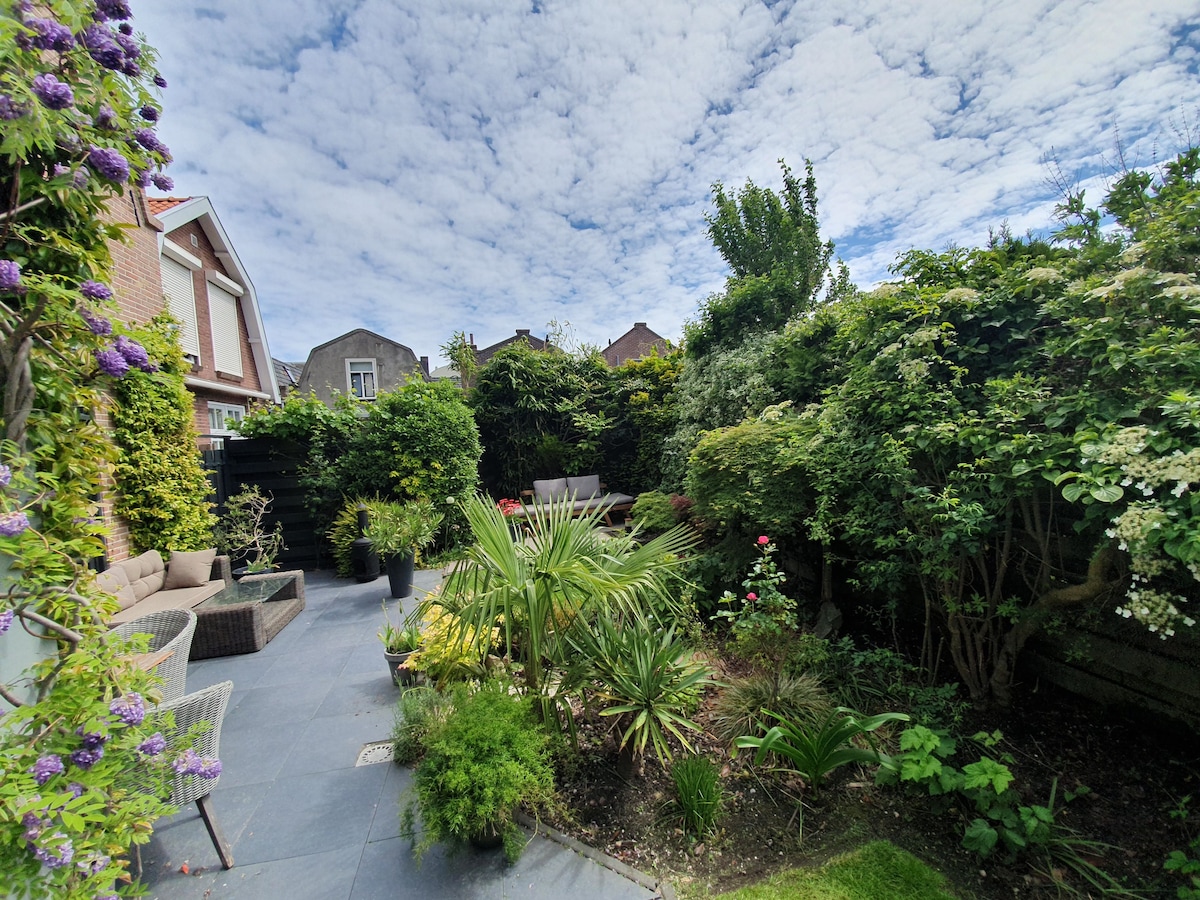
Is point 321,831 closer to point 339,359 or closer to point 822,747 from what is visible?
point 822,747

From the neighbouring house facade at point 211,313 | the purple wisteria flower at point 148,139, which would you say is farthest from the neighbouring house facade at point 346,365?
the purple wisteria flower at point 148,139

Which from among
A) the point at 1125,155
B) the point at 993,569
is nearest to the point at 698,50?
the point at 1125,155

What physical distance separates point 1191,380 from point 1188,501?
0.58 m

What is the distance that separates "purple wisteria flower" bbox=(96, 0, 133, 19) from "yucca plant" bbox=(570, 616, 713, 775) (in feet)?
9.71

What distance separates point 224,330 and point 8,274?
11.6 metres

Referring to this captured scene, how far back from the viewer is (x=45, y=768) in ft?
3.76

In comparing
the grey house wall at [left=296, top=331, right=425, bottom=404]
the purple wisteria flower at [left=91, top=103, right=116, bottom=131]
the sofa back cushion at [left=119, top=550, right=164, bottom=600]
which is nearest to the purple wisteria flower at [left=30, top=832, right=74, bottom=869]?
the purple wisteria flower at [left=91, top=103, right=116, bottom=131]

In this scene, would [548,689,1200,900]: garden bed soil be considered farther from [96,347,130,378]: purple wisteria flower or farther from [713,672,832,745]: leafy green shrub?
[96,347,130,378]: purple wisteria flower

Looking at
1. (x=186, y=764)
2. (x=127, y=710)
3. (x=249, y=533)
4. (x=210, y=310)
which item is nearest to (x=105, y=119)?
(x=127, y=710)

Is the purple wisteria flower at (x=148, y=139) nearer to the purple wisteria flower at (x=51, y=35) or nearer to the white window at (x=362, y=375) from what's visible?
the purple wisteria flower at (x=51, y=35)

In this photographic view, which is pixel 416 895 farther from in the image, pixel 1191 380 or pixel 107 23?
pixel 1191 380

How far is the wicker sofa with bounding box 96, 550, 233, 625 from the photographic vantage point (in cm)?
416

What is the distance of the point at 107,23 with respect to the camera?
1.58 meters

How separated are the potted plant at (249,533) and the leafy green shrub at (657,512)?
474 cm
